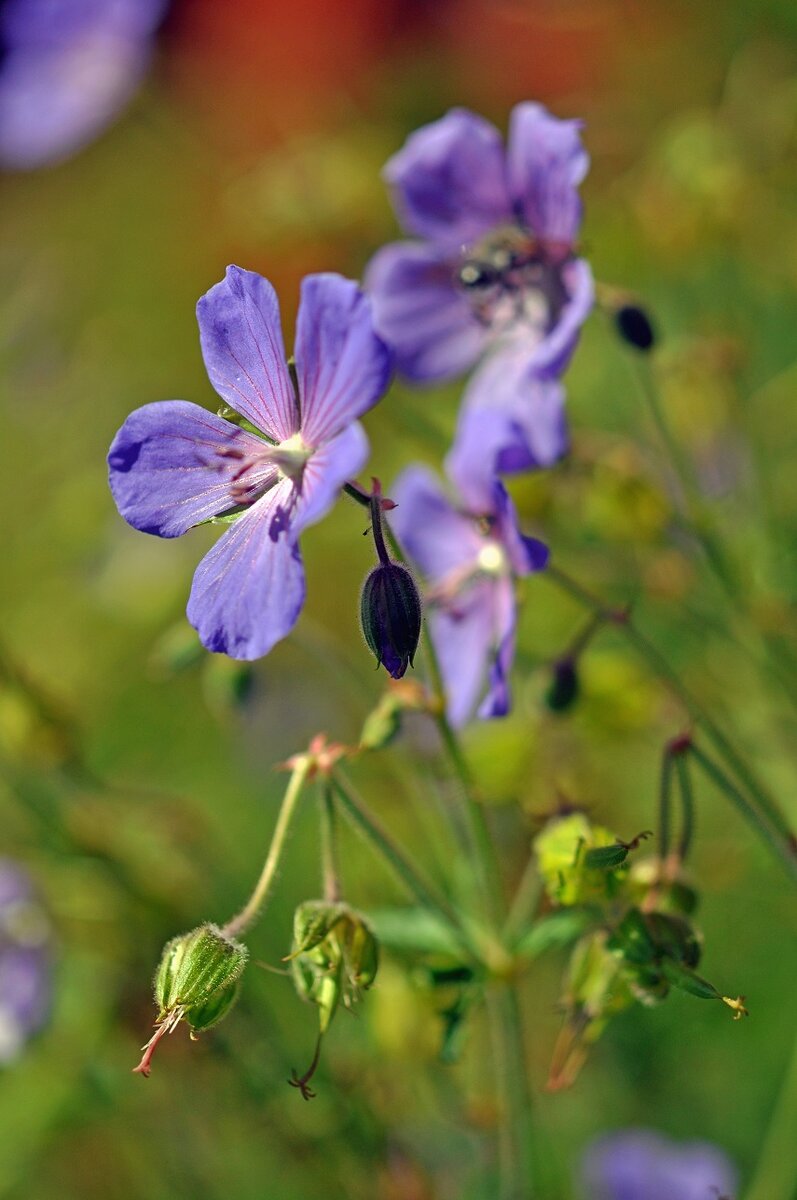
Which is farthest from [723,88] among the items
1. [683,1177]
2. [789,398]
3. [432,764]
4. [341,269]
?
[683,1177]

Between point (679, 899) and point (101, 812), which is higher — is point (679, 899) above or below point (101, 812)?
above

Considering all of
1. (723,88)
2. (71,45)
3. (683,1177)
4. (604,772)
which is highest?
(71,45)

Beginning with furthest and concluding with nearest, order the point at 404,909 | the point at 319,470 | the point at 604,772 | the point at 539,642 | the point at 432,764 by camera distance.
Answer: the point at 604,772 → the point at 539,642 → the point at 432,764 → the point at 404,909 → the point at 319,470

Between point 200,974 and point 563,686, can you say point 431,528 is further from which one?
point 200,974

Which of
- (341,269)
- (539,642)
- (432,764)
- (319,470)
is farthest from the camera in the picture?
(341,269)

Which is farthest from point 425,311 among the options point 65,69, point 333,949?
point 65,69

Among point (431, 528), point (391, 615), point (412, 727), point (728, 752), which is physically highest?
point (391, 615)

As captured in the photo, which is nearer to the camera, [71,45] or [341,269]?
[71,45]

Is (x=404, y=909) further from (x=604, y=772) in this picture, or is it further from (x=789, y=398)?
(x=789, y=398)
